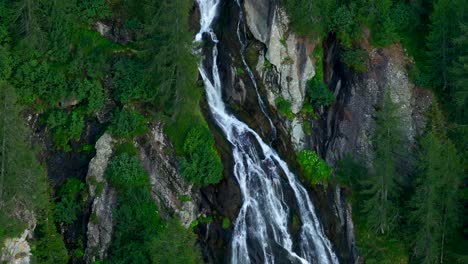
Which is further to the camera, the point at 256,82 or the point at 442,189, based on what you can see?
the point at 256,82

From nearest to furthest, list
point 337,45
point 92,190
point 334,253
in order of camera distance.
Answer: point 92,190
point 334,253
point 337,45

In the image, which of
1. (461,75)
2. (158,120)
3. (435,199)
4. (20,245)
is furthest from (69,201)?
(461,75)

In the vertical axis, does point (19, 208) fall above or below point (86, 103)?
below

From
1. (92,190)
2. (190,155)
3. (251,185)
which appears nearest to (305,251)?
(251,185)

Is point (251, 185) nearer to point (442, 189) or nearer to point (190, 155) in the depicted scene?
point (190, 155)

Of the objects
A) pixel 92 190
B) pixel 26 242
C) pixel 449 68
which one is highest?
pixel 449 68

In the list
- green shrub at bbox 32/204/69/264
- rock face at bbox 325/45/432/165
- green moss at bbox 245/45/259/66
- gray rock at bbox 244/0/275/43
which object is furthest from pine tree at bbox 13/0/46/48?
rock face at bbox 325/45/432/165
